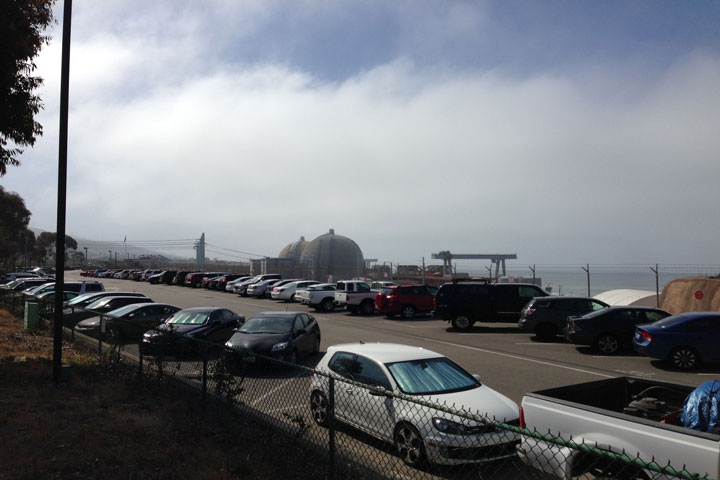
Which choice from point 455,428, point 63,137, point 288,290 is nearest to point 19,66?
point 63,137

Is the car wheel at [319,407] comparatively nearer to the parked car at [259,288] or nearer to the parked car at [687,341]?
the parked car at [687,341]

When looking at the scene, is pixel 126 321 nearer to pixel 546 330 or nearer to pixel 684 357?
pixel 684 357

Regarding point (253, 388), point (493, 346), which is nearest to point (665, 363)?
point (493, 346)

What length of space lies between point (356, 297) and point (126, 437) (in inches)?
831

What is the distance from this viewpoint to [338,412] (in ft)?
23.3

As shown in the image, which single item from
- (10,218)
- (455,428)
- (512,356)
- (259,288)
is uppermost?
(10,218)

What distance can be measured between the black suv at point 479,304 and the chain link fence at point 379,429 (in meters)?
12.1

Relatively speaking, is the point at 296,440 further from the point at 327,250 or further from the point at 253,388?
the point at 327,250

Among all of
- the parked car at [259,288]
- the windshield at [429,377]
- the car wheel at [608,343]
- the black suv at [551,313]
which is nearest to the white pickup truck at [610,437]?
the windshield at [429,377]

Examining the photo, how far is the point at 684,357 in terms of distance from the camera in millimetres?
12617

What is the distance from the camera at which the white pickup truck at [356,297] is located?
27.3 metres

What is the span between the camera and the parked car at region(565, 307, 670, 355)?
49.3 feet

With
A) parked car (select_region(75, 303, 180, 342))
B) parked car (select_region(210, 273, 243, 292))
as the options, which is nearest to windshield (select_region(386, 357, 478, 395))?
parked car (select_region(75, 303, 180, 342))

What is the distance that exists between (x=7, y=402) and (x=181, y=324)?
22.6ft
